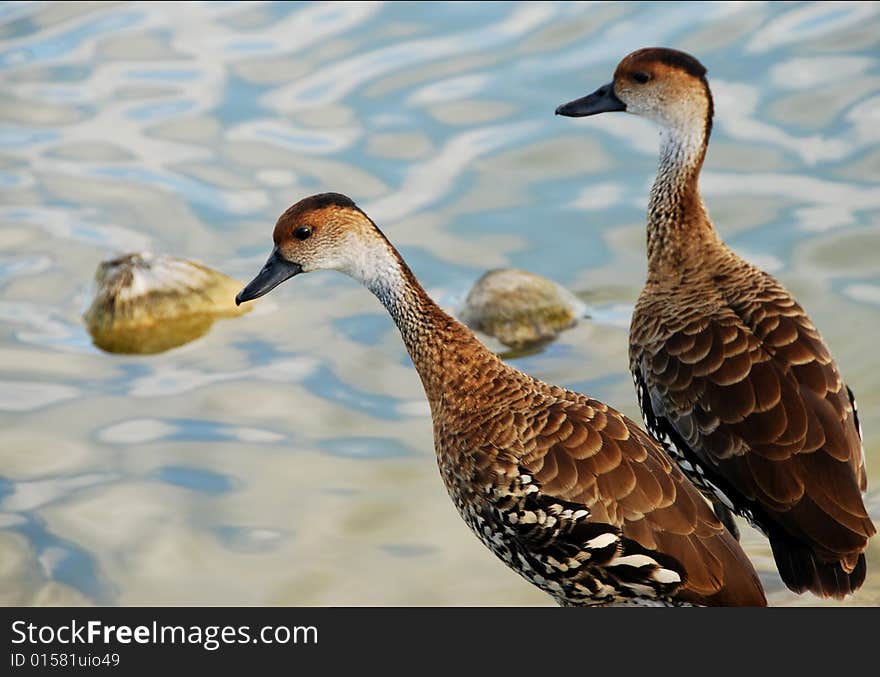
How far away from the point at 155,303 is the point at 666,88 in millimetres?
3624

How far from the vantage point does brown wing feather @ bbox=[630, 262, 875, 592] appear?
587 cm

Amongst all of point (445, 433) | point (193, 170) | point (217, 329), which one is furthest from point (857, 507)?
point (193, 170)

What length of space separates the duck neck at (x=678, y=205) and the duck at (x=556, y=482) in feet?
4.67

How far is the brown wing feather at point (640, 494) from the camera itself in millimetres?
5598

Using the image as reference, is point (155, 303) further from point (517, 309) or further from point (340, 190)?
point (517, 309)

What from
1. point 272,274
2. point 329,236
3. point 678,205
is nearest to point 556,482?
point 329,236

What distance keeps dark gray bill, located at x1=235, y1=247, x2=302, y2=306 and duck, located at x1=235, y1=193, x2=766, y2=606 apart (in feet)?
0.95

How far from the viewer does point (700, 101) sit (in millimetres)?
7461

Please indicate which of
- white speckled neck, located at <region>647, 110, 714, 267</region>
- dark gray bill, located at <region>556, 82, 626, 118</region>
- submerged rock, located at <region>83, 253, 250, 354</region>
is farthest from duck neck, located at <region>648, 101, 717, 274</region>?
submerged rock, located at <region>83, 253, 250, 354</region>

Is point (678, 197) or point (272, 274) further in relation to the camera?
point (678, 197)

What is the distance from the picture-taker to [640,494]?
5.69 meters

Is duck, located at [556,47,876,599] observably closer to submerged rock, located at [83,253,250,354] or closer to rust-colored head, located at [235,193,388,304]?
rust-colored head, located at [235,193,388,304]

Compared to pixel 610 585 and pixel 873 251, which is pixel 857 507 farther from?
pixel 873 251

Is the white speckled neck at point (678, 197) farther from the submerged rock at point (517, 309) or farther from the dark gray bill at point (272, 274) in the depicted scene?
the dark gray bill at point (272, 274)
